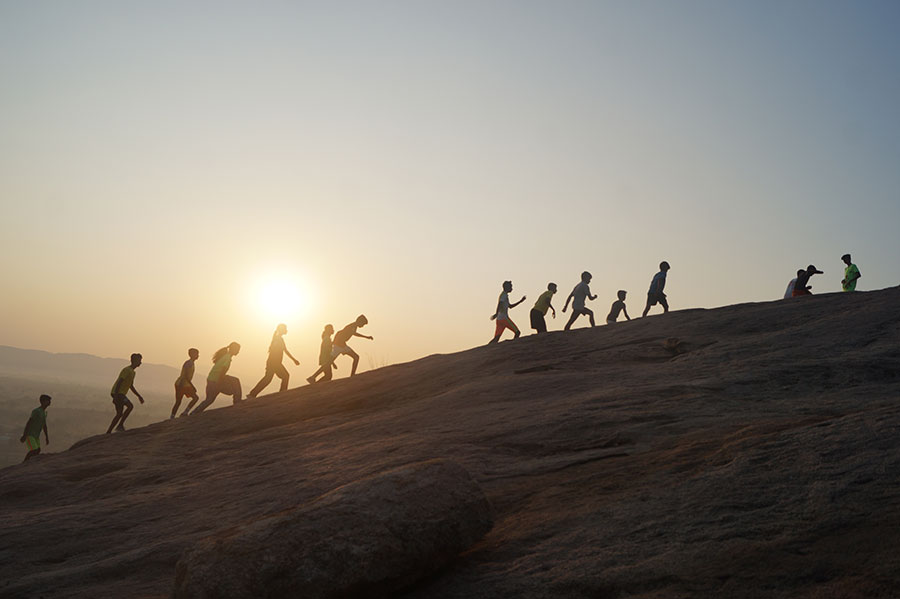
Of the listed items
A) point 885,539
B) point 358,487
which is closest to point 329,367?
point 358,487

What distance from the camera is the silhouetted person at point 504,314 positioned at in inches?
784

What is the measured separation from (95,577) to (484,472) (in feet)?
14.2

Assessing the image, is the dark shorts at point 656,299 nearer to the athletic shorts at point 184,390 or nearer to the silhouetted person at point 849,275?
the silhouetted person at point 849,275

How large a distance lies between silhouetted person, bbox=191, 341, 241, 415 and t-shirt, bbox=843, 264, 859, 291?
1664 cm

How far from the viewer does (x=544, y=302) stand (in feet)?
65.9

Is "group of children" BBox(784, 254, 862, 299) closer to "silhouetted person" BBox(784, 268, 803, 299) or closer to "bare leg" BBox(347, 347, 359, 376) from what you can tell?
"silhouetted person" BBox(784, 268, 803, 299)

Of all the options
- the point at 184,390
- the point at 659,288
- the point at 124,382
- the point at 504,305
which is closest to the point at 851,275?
the point at 659,288

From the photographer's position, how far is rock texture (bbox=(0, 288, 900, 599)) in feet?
15.9

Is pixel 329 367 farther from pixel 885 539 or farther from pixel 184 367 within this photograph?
pixel 885 539

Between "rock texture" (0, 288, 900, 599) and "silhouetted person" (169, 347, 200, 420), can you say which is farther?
"silhouetted person" (169, 347, 200, 420)

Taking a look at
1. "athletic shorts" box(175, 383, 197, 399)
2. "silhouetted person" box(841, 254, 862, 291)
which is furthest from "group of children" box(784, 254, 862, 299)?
→ "athletic shorts" box(175, 383, 197, 399)

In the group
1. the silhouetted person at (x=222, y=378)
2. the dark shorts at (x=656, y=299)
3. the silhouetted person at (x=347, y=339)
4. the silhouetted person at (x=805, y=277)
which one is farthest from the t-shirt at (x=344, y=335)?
the silhouetted person at (x=805, y=277)

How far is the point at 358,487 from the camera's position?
5.66 m

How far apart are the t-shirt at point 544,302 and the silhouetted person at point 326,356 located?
619 cm
